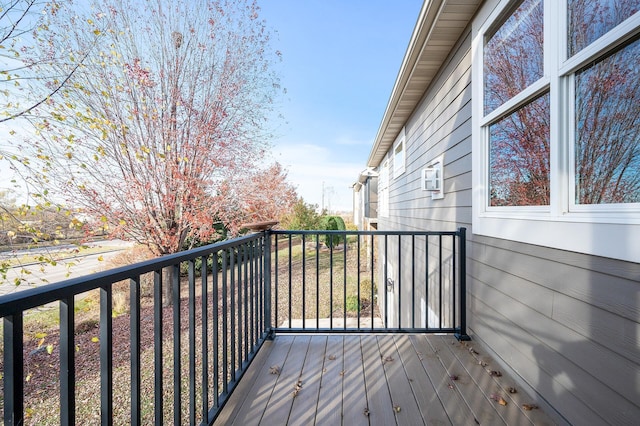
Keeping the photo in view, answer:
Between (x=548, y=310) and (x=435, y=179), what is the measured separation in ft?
6.37

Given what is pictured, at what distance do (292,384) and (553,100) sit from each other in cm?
211

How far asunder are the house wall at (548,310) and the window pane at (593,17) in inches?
37.2

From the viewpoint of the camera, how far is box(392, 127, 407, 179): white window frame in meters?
5.50

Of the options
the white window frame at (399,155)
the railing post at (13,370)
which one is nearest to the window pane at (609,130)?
the railing post at (13,370)

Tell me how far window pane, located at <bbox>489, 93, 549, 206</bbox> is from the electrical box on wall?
1019 mm

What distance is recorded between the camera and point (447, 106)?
310 cm

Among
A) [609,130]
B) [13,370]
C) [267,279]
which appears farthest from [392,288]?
[13,370]

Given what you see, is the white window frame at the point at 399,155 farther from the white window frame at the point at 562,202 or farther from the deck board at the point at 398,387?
the deck board at the point at 398,387

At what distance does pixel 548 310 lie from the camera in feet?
5.23

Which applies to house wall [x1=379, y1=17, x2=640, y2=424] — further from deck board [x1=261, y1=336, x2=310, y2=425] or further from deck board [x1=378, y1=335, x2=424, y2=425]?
deck board [x1=261, y1=336, x2=310, y2=425]

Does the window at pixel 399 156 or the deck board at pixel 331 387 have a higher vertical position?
the window at pixel 399 156

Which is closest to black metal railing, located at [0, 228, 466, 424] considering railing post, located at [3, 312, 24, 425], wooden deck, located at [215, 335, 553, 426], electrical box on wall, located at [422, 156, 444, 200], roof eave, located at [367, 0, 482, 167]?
railing post, located at [3, 312, 24, 425]

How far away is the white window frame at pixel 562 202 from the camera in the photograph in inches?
45.8

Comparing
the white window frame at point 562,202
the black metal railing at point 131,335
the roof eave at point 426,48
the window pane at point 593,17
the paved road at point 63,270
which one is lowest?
the paved road at point 63,270
